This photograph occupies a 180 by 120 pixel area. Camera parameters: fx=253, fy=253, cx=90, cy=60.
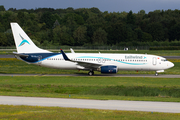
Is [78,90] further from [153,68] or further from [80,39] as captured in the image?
[80,39]

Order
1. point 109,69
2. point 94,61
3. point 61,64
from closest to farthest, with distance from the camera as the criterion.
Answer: point 109,69 → point 94,61 → point 61,64

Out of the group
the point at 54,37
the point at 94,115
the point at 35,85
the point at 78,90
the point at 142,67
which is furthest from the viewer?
the point at 54,37

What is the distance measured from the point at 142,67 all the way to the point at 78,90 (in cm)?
1607

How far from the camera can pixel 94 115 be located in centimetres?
1430

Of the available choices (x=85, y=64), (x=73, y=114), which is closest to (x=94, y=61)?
(x=85, y=64)

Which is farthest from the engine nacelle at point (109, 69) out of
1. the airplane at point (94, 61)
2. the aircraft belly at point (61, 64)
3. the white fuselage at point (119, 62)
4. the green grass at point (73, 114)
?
the green grass at point (73, 114)

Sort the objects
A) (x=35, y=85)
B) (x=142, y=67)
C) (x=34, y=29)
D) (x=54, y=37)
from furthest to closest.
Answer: (x=34, y=29) < (x=54, y=37) < (x=142, y=67) < (x=35, y=85)

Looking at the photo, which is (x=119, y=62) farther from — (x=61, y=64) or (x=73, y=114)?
(x=73, y=114)

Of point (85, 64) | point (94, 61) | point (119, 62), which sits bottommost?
point (85, 64)

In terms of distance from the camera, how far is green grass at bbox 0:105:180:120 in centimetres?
1372

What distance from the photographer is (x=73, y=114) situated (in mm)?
14398

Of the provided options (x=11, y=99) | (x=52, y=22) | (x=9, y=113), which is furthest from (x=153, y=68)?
(x=52, y=22)

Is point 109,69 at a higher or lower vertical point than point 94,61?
lower

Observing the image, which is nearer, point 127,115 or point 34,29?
point 127,115
